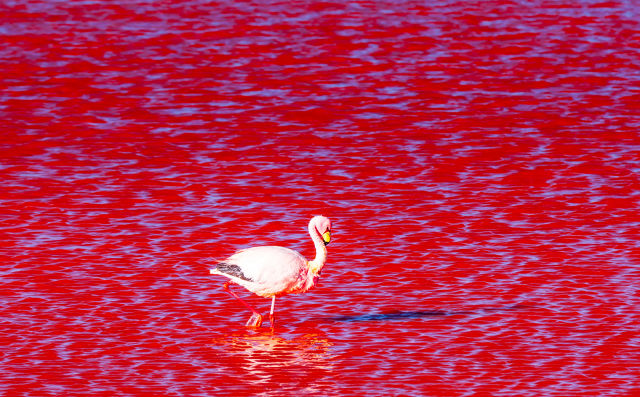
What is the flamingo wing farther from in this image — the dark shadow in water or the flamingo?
the dark shadow in water

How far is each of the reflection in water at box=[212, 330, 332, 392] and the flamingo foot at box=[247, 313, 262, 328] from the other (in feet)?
0.16

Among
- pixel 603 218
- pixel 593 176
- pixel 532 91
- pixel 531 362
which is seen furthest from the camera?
pixel 532 91

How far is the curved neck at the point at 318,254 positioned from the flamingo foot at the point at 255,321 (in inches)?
21.6

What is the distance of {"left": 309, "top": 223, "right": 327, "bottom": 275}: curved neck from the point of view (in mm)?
11145

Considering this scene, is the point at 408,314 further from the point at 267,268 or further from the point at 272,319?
the point at 267,268

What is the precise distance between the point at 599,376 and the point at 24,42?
44.9ft

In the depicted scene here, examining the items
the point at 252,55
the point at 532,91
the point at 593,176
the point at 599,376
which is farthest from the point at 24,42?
the point at 599,376

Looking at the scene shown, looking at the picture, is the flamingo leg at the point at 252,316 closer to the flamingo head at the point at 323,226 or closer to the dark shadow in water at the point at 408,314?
the dark shadow in water at the point at 408,314

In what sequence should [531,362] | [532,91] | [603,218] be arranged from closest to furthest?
[531,362], [603,218], [532,91]

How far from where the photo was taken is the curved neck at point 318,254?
1114 cm

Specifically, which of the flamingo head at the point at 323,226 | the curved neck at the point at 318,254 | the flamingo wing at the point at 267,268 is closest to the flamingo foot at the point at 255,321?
the flamingo wing at the point at 267,268

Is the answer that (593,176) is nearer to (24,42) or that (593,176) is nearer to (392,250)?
(392,250)

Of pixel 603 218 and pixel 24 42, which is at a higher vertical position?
pixel 24 42

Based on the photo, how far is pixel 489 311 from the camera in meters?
11.2
